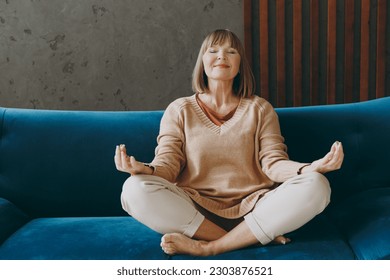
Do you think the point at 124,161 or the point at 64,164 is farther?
the point at 64,164

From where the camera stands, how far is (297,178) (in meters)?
1.40

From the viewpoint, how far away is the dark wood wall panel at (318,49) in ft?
7.91

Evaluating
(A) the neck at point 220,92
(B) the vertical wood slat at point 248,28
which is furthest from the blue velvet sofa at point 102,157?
(B) the vertical wood slat at point 248,28

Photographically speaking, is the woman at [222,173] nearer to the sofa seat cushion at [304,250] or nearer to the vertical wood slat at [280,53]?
the sofa seat cushion at [304,250]

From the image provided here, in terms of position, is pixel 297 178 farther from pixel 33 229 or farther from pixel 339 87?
pixel 339 87

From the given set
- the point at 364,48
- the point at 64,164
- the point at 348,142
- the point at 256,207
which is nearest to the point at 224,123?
the point at 256,207

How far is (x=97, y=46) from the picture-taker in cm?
244

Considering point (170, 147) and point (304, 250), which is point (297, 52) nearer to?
point (170, 147)

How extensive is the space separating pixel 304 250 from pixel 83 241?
2.05ft

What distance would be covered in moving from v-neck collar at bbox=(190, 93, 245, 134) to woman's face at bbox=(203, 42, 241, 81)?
0.11 meters

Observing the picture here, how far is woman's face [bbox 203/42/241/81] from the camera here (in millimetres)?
1708

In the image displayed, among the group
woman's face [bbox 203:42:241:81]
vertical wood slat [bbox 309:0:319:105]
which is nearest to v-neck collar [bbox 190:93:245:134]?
woman's face [bbox 203:42:241:81]
